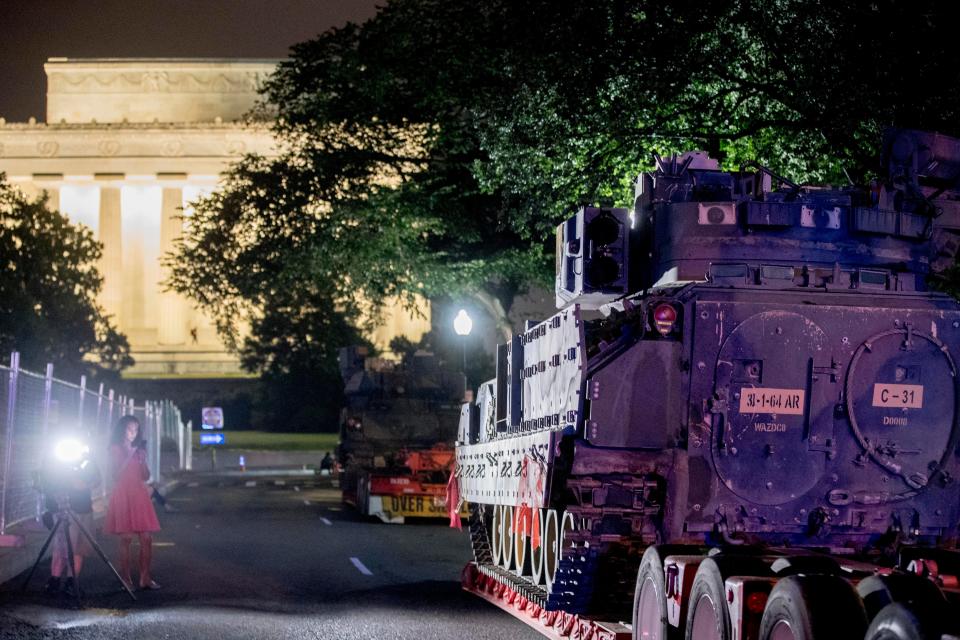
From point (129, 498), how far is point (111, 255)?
92191mm

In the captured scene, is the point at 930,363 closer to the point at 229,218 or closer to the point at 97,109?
Result: the point at 229,218

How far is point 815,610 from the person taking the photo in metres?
6.61

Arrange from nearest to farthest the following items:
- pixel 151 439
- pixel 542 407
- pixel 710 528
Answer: pixel 710 528 < pixel 542 407 < pixel 151 439

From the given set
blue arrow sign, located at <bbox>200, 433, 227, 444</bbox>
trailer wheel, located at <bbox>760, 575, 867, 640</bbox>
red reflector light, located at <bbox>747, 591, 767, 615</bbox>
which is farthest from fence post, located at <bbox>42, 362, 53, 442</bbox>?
blue arrow sign, located at <bbox>200, 433, 227, 444</bbox>

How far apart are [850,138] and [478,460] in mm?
7092

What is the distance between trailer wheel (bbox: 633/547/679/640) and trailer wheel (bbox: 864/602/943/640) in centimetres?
269

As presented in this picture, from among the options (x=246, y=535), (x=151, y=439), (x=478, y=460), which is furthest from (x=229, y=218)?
(x=478, y=460)

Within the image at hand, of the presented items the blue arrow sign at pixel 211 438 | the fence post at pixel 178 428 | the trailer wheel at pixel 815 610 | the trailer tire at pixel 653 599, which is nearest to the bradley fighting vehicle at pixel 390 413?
the trailer tire at pixel 653 599

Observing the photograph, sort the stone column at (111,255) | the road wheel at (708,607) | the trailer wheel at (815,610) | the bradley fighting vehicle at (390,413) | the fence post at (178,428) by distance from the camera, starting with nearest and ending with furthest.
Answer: the trailer wheel at (815,610), the road wheel at (708,607), the bradley fighting vehicle at (390,413), the fence post at (178,428), the stone column at (111,255)

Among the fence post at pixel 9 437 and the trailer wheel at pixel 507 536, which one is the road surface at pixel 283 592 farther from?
the fence post at pixel 9 437

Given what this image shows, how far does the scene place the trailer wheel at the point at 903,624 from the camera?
566 centimetres

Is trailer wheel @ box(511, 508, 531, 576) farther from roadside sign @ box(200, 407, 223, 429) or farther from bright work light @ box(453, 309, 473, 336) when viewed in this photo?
roadside sign @ box(200, 407, 223, 429)

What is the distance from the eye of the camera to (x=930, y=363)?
10.1 m

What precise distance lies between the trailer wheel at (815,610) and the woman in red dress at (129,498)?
9706mm
